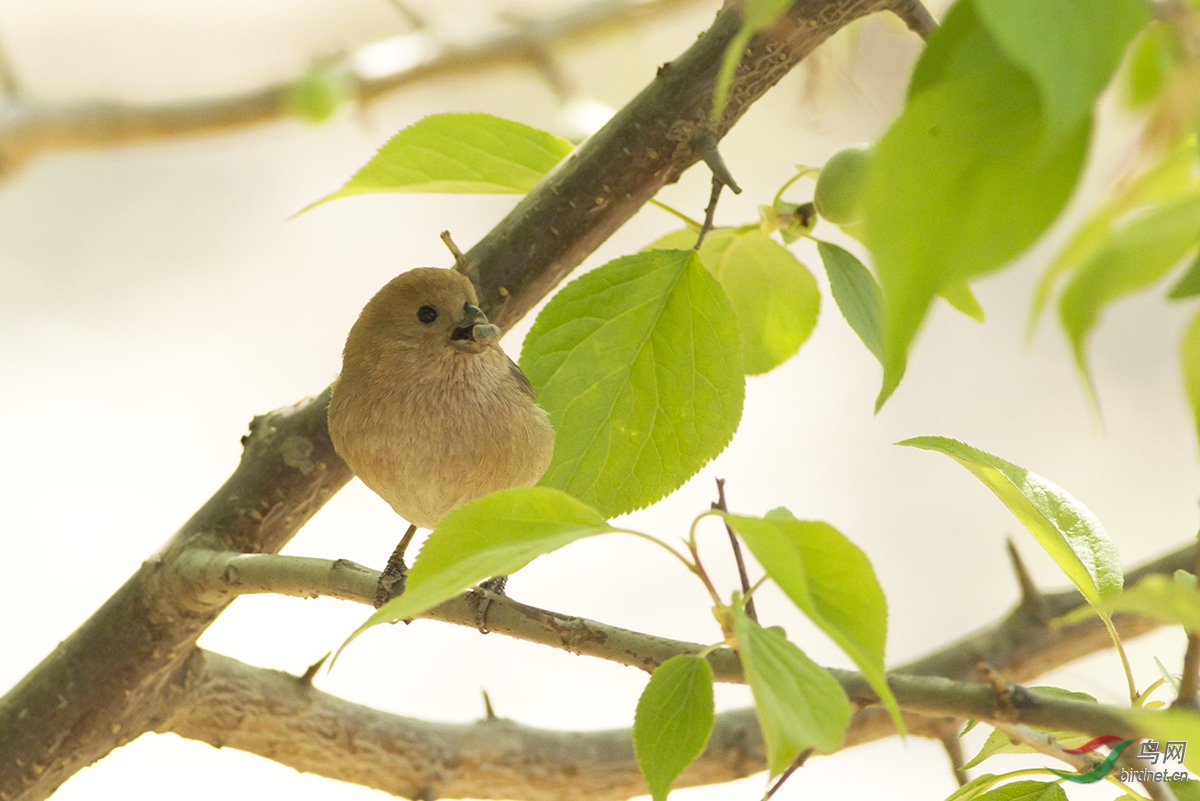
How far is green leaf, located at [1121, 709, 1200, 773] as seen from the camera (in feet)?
0.89

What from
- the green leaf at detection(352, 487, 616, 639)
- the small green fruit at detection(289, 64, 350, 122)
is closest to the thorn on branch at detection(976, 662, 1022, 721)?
the green leaf at detection(352, 487, 616, 639)

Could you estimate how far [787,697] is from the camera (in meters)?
0.31

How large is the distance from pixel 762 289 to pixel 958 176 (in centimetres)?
47

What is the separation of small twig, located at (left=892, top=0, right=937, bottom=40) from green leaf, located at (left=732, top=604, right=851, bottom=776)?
1.41 ft

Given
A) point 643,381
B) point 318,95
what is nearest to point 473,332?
point 643,381

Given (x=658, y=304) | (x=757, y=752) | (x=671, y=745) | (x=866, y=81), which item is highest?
(x=866, y=81)

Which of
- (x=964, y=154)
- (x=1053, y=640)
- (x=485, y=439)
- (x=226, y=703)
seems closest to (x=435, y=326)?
(x=485, y=439)

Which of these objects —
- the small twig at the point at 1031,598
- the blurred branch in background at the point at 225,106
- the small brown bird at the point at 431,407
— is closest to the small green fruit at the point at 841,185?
the small brown bird at the point at 431,407

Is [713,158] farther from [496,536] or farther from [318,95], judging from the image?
[318,95]

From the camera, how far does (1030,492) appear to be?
494 mm

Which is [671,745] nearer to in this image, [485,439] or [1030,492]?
[1030,492]

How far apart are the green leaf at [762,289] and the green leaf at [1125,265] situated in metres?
0.45

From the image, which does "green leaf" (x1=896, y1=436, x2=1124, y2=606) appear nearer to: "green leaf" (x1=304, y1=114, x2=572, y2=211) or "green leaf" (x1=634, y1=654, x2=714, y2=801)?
"green leaf" (x1=634, y1=654, x2=714, y2=801)

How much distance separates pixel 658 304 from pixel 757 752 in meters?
0.54
